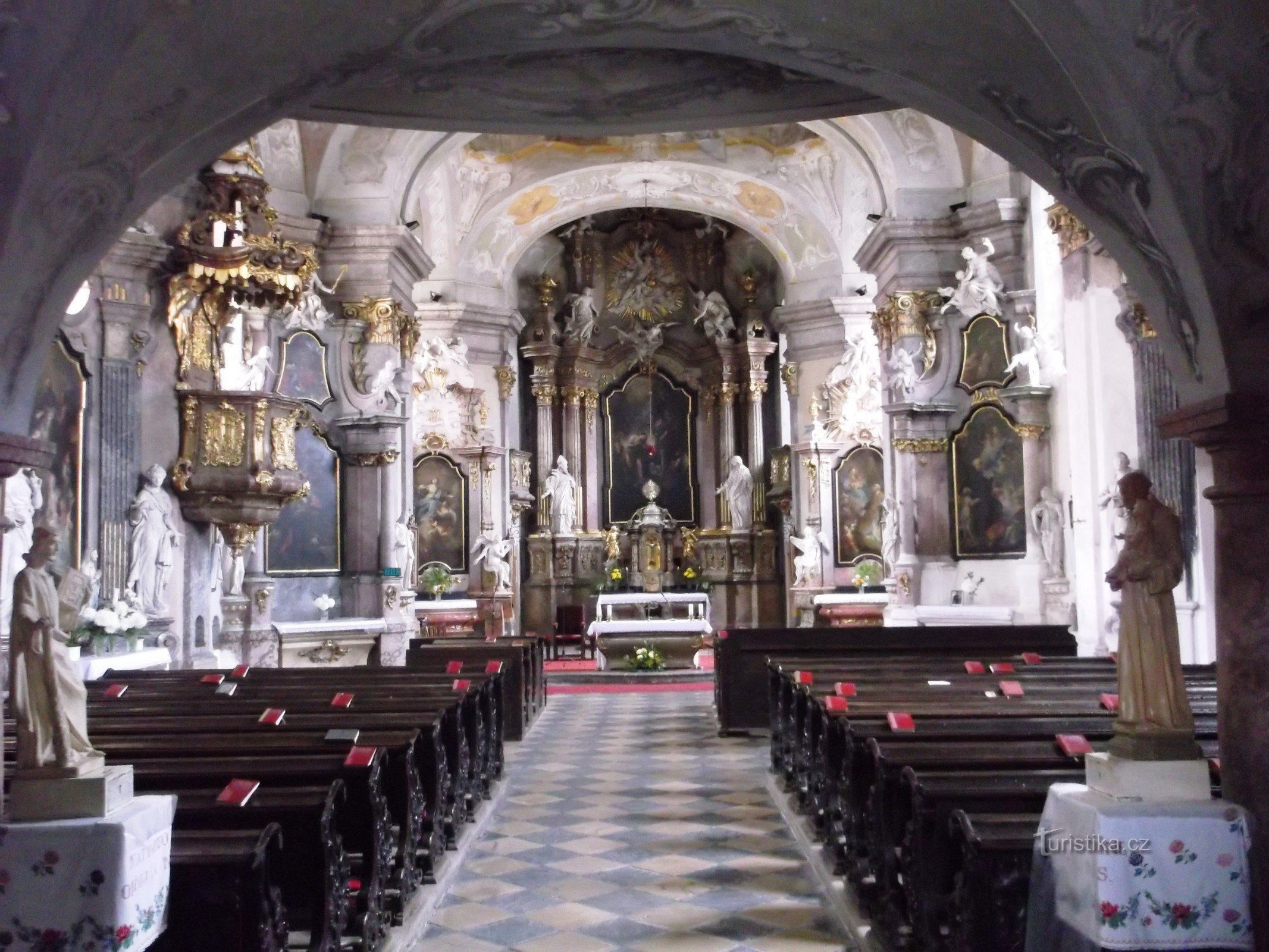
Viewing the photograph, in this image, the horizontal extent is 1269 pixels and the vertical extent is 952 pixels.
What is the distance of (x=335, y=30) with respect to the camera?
214 inches

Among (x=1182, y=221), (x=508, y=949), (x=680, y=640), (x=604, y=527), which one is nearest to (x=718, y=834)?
(x=508, y=949)

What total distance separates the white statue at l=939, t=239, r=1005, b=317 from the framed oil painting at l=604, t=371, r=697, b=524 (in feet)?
34.6

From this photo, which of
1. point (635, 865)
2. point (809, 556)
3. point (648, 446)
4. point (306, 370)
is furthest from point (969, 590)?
point (648, 446)

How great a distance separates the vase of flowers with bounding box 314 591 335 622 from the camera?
1552 cm

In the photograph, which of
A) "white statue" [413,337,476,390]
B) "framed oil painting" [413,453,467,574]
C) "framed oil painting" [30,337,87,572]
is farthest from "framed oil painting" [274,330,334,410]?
"framed oil painting" [413,453,467,574]

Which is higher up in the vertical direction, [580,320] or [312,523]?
[580,320]

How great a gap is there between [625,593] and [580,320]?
571 cm

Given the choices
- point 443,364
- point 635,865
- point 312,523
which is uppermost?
point 443,364

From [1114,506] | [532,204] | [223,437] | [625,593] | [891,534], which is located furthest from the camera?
[625,593]

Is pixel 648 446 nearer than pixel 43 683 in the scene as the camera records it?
No

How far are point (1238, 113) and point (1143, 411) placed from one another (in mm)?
6494

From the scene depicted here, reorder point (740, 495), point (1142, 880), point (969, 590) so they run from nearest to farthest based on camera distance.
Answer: point (1142, 880), point (969, 590), point (740, 495)

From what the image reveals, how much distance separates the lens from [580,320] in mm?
24672

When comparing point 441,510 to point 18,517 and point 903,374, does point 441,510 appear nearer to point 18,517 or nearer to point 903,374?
point 903,374
